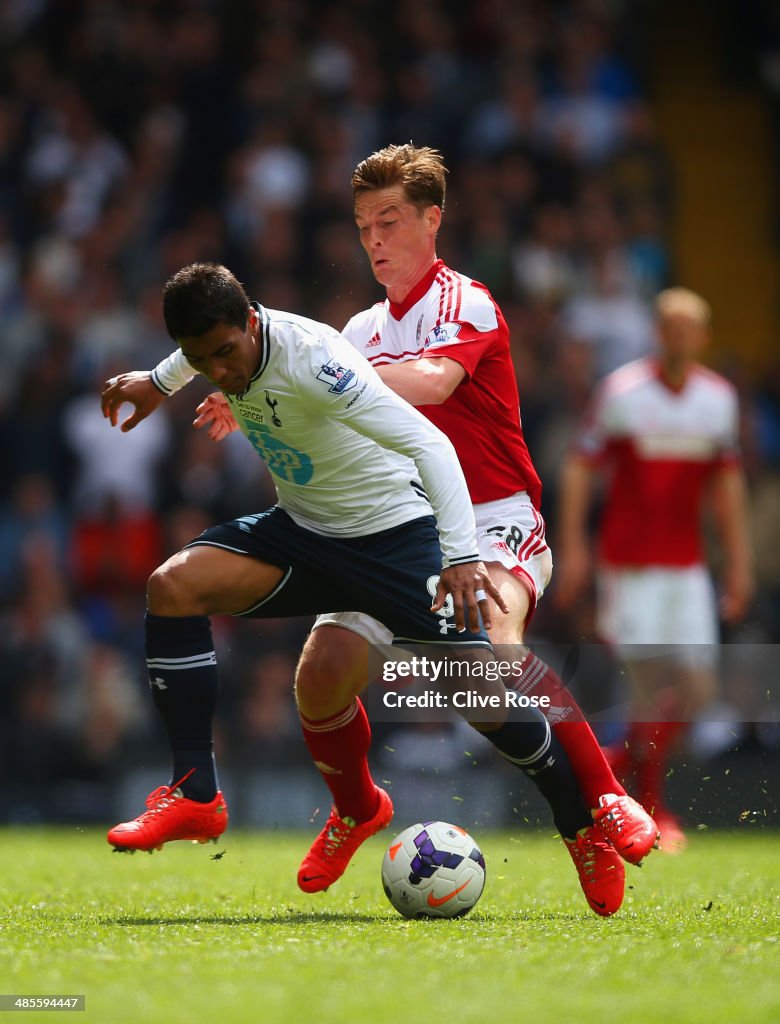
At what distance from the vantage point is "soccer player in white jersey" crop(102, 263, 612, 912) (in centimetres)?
488

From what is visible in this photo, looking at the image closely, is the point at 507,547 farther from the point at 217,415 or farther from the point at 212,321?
the point at 212,321

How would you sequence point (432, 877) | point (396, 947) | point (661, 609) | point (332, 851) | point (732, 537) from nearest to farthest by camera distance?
point (396, 947), point (432, 877), point (332, 851), point (732, 537), point (661, 609)

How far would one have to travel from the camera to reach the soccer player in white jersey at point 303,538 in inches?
192

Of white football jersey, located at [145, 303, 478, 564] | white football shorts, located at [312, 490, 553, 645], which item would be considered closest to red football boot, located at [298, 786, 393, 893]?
white football shorts, located at [312, 490, 553, 645]

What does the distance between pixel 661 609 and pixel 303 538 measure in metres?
3.71

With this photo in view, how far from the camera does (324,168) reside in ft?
42.6

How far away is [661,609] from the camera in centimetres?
A: 874

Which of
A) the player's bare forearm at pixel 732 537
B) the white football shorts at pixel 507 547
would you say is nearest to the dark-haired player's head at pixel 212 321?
the white football shorts at pixel 507 547

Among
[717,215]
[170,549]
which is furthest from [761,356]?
[170,549]

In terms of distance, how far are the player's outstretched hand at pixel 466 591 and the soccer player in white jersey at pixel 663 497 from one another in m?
3.81

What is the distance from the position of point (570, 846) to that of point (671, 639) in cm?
339

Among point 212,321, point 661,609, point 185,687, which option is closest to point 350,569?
point 185,687

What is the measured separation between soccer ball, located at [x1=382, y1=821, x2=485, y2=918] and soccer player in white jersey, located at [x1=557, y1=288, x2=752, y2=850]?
3325mm

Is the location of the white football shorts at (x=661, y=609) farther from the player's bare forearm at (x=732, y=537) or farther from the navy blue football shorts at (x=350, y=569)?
the navy blue football shorts at (x=350, y=569)
